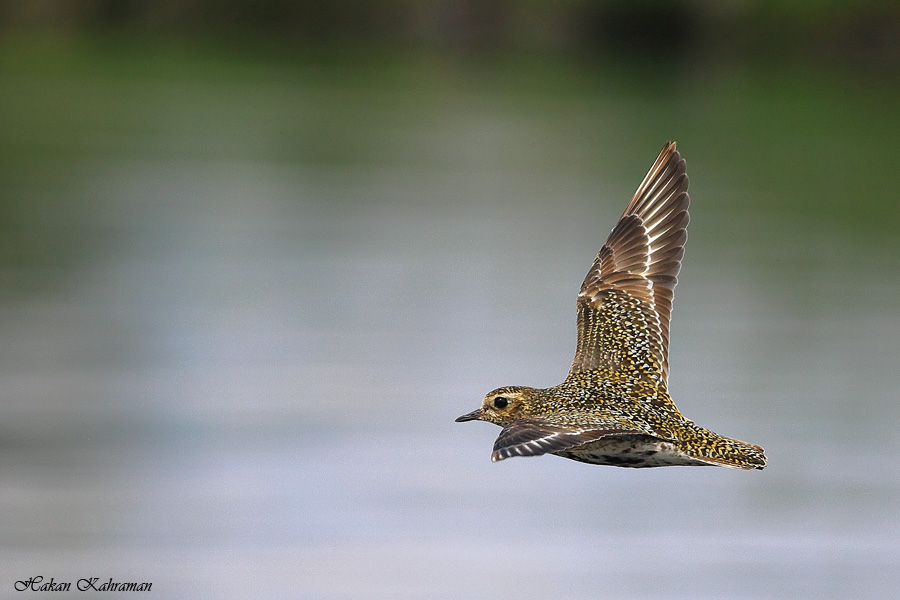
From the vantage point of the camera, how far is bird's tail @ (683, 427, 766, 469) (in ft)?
27.7

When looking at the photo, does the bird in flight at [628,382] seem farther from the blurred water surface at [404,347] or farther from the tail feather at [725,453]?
the blurred water surface at [404,347]

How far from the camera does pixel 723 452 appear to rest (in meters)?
8.62

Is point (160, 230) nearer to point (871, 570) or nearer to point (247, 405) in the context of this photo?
point (247, 405)

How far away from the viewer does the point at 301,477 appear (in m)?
25.8

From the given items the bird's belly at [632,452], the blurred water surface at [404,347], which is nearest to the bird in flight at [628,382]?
the bird's belly at [632,452]

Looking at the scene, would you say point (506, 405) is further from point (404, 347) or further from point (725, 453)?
point (404, 347)

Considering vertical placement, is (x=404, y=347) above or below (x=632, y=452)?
above

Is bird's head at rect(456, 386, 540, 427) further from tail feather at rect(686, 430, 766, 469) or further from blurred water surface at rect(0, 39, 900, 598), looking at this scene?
blurred water surface at rect(0, 39, 900, 598)

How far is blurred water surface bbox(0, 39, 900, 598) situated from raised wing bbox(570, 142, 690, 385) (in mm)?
11515

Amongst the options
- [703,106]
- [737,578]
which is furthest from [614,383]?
[703,106]

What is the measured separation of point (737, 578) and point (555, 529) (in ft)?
9.32

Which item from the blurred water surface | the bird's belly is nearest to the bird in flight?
the bird's belly

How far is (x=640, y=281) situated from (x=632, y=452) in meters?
2.09

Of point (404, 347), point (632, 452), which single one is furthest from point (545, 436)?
point (404, 347)
